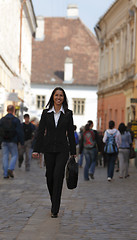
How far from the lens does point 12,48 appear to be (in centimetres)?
4375

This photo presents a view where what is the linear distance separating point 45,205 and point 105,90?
3606 centimetres

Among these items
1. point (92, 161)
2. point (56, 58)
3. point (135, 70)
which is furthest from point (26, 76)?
point (92, 161)

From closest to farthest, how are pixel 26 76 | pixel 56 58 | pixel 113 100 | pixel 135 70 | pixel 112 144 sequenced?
pixel 112 144 → pixel 135 70 → pixel 113 100 → pixel 26 76 → pixel 56 58

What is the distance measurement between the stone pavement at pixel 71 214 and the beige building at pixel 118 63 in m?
19.3

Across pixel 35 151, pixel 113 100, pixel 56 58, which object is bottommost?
pixel 35 151

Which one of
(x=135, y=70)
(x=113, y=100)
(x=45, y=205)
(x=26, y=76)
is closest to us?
(x=45, y=205)

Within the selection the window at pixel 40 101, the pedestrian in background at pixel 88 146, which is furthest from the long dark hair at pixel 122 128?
the window at pixel 40 101

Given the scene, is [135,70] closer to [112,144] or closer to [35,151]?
[112,144]

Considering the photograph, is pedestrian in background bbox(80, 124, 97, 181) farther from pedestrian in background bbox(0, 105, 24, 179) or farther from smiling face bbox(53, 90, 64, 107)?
smiling face bbox(53, 90, 64, 107)

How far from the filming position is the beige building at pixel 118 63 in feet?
119

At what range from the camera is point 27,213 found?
33.3 ft

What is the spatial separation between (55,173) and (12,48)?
113 ft

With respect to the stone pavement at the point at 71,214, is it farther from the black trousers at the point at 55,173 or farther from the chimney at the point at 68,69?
the chimney at the point at 68,69

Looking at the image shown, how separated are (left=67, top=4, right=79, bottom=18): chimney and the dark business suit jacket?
242 ft
